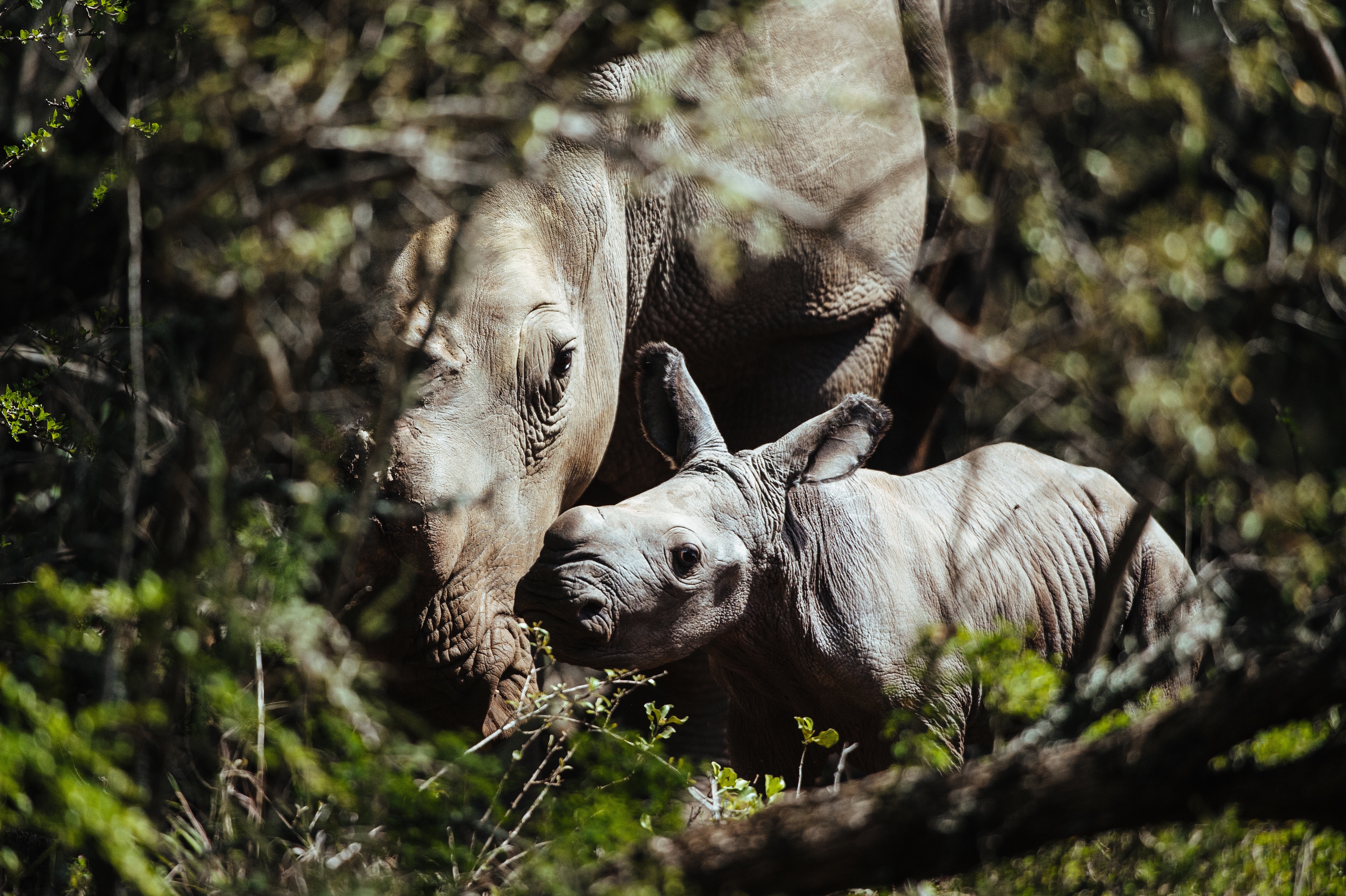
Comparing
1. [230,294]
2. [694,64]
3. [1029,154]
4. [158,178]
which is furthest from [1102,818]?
[694,64]

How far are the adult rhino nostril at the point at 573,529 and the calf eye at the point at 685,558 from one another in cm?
19

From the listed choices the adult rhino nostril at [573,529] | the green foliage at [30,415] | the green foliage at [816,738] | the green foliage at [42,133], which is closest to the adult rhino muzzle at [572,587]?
the adult rhino nostril at [573,529]

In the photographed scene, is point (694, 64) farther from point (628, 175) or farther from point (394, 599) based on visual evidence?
point (394, 599)

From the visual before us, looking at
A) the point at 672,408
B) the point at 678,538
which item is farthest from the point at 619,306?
the point at 678,538

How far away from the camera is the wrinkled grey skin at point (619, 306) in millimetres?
3166

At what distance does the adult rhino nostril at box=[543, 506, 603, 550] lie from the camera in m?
2.81

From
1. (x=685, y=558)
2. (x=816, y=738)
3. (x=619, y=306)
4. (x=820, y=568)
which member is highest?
(x=619, y=306)

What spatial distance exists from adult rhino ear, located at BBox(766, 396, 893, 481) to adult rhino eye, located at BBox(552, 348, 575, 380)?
682mm

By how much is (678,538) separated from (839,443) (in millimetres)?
523

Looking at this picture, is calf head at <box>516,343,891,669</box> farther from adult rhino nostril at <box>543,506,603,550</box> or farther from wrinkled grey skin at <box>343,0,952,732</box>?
wrinkled grey skin at <box>343,0,952,732</box>

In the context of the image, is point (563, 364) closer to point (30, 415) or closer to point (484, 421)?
point (484, 421)

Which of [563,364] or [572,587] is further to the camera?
[563,364]

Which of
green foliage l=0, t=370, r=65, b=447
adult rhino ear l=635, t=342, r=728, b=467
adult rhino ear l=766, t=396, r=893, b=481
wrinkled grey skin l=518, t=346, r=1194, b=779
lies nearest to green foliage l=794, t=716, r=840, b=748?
wrinkled grey skin l=518, t=346, r=1194, b=779

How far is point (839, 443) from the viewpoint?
10.4 ft
